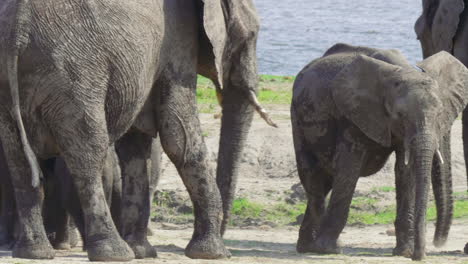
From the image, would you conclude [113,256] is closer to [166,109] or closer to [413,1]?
[166,109]

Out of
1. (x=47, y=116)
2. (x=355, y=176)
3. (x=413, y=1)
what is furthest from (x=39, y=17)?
(x=413, y=1)

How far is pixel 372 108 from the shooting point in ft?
31.4

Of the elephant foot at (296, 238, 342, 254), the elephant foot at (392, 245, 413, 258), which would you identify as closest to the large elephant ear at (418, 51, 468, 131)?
the elephant foot at (392, 245, 413, 258)

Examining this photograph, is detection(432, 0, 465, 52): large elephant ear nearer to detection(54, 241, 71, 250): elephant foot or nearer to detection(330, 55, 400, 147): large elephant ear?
detection(330, 55, 400, 147): large elephant ear

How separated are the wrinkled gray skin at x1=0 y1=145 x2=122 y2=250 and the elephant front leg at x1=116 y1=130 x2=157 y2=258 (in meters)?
0.35

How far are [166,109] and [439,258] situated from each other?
6.79ft

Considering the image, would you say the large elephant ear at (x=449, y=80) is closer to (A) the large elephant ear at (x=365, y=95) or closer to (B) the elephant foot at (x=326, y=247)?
(A) the large elephant ear at (x=365, y=95)

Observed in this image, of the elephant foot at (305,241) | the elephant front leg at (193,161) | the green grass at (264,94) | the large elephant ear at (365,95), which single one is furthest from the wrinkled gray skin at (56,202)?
the green grass at (264,94)

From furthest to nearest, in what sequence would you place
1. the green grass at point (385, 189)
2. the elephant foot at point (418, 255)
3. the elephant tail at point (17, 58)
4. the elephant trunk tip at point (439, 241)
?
the green grass at point (385, 189) → the elephant trunk tip at point (439, 241) → the elephant foot at point (418, 255) → the elephant tail at point (17, 58)

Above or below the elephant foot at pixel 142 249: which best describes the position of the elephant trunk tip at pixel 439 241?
below

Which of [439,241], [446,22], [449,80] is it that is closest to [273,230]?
[439,241]

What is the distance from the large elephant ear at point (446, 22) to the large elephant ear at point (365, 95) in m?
1.09

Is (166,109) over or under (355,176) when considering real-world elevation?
over

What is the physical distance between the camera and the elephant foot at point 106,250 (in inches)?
312
